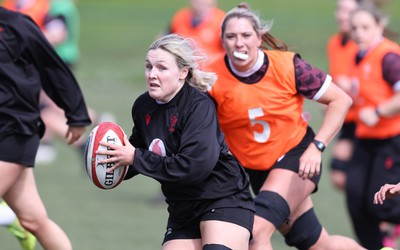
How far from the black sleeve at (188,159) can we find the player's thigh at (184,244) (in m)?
0.39

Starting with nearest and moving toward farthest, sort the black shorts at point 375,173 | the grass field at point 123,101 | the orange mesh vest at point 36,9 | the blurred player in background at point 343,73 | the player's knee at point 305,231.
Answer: the player's knee at point 305,231, the black shorts at point 375,173, the grass field at point 123,101, the blurred player in background at point 343,73, the orange mesh vest at point 36,9

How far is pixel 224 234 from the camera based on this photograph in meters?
4.75

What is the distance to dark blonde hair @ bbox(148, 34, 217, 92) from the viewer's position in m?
4.78

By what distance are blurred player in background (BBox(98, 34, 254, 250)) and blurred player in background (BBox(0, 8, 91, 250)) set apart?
2.38 ft

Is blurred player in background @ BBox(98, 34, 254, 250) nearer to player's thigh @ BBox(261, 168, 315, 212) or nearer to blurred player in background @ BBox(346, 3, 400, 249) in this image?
player's thigh @ BBox(261, 168, 315, 212)

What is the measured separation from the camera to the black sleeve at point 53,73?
5.34 metres

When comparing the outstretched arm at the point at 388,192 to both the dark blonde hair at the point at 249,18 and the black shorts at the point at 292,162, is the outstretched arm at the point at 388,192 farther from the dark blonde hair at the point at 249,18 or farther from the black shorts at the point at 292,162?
the dark blonde hair at the point at 249,18

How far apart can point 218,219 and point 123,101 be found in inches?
406

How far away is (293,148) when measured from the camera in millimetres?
5520

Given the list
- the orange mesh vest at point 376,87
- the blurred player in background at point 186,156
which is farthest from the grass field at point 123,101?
the blurred player in background at point 186,156

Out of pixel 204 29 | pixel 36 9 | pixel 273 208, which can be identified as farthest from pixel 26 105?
pixel 36 9

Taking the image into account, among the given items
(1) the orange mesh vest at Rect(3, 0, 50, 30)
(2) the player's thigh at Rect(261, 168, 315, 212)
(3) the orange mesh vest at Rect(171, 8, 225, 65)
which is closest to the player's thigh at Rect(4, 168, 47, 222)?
(2) the player's thigh at Rect(261, 168, 315, 212)

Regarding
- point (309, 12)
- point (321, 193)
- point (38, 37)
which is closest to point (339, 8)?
point (321, 193)

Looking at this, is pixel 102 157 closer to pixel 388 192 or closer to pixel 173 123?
pixel 173 123
